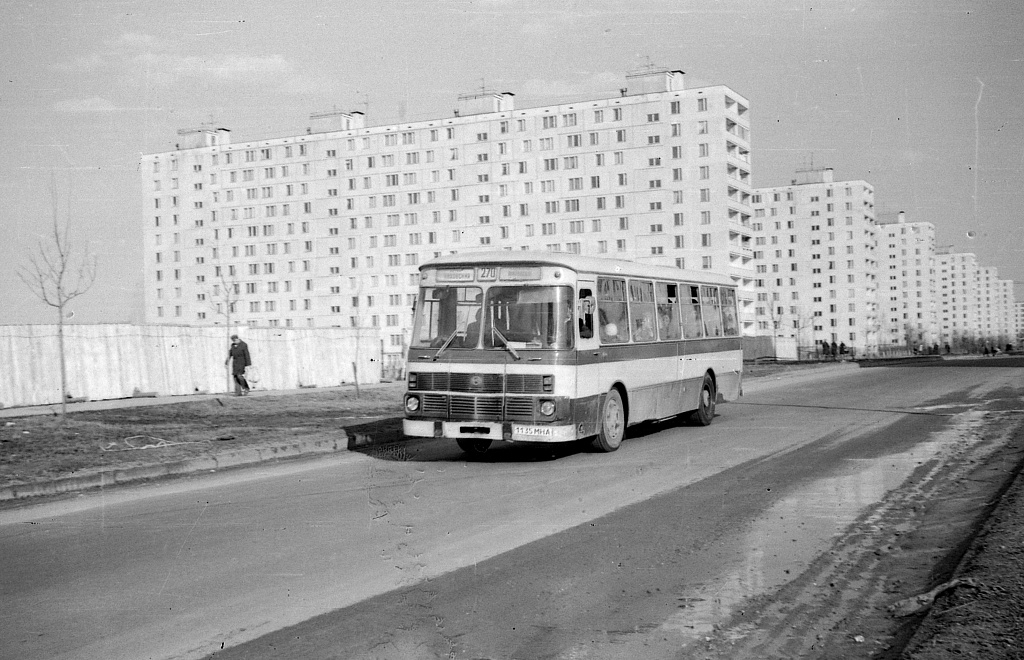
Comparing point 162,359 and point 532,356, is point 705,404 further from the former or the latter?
point 162,359

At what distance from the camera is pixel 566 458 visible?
47.1 feet

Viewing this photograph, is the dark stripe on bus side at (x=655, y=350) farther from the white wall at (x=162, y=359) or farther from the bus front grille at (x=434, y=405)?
the white wall at (x=162, y=359)

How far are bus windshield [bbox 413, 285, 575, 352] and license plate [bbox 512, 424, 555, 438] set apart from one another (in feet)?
3.67

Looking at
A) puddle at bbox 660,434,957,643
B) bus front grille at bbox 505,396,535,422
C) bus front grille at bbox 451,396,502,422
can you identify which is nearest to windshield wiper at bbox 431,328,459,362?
bus front grille at bbox 451,396,502,422

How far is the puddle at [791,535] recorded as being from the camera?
605cm

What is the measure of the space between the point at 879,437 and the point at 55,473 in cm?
1195

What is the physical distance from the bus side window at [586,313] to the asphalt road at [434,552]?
1.81 metres

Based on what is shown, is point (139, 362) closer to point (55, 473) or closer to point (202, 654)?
point (55, 473)

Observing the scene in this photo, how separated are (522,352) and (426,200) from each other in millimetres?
104805

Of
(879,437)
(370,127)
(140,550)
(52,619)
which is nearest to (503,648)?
(52,619)

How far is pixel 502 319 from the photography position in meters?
14.0

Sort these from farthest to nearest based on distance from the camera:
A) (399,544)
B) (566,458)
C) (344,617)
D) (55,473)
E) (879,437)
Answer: (879,437) → (566,458) → (55,473) → (399,544) → (344,617)

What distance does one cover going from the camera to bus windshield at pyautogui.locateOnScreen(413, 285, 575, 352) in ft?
45.5

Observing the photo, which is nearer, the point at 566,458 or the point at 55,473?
the point at 55,473
